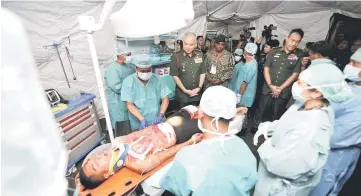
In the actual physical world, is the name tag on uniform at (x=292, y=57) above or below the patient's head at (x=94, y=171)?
above

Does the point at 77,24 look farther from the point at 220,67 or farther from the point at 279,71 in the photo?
the point at 279,71

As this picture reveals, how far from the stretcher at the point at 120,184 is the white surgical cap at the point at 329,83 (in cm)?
138

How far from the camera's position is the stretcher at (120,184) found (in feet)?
5.18

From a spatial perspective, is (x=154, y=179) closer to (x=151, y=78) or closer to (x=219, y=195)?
(x=219, y=195)

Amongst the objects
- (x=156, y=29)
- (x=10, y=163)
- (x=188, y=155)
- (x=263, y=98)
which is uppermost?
(x=156, y=29)

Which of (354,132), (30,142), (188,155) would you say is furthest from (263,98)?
(30,142)

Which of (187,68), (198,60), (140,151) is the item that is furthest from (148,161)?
(198,60)

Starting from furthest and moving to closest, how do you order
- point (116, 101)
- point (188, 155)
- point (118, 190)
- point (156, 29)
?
1. point (116, 101)
2. point (118, 190)
3. point (188, 155)
4. point (156, 29)

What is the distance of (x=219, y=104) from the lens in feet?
4.05

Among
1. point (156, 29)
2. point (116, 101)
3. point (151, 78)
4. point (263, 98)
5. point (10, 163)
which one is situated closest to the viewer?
point (10, 163)

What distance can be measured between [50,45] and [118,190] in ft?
9.80

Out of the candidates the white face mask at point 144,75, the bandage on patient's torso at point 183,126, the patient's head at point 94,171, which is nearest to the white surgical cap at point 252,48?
the bandage on patient's torso at point 183,126

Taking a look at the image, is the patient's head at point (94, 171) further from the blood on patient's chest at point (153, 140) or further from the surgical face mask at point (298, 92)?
the surgical face mask at point (298, 92)

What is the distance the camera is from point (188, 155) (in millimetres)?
1228
